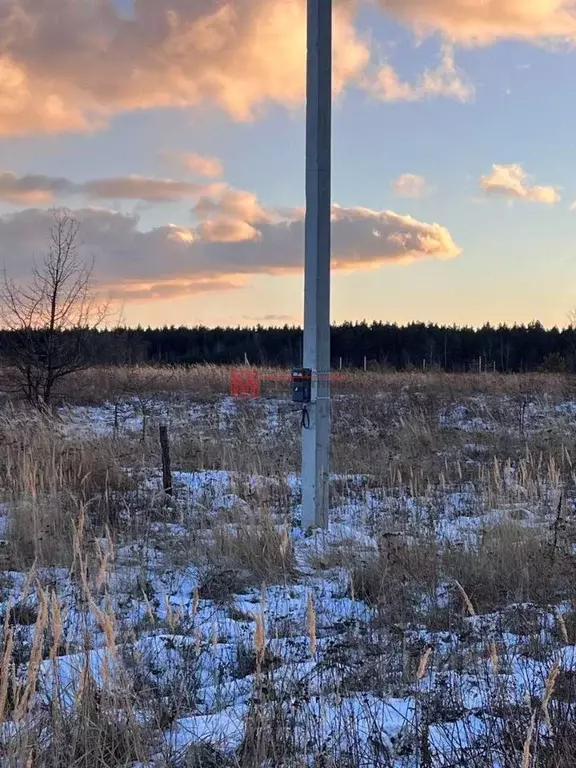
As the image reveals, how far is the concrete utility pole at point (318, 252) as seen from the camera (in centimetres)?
552

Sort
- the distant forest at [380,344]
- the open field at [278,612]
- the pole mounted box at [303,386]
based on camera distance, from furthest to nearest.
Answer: the distant forest at [380,344] → the pole mounted box at [303,386] → the open field at [278,612]

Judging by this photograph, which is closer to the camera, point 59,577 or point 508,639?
point 508,639

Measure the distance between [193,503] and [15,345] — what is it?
673 centimetres

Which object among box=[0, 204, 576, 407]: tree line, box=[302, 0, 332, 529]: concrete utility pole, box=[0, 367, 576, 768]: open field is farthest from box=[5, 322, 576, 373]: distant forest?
box=[302, 0, 332, 529]: concrete utility pole

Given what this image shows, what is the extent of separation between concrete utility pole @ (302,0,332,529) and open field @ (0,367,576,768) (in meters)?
0.44

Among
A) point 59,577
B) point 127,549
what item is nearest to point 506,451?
point 127,549

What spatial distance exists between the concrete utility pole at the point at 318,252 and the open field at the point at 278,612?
17.3 inches

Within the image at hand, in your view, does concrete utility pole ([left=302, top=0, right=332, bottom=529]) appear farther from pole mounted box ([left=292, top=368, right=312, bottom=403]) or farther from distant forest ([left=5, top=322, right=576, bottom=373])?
distant forest ([left=5, top=322, right=576, bottom=373])

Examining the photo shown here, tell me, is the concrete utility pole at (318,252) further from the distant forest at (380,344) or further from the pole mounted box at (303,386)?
the distant forest at (380,344)

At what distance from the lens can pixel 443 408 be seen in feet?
47.0

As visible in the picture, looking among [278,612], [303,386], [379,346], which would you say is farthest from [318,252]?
[379,346]

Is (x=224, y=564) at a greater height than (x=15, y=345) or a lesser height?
lesser

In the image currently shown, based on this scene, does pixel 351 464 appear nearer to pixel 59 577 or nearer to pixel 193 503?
pixel 193 503

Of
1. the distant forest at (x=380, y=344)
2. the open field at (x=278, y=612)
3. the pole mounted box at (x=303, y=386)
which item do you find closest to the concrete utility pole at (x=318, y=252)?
the pole mounted box at (x=303, y=386)
